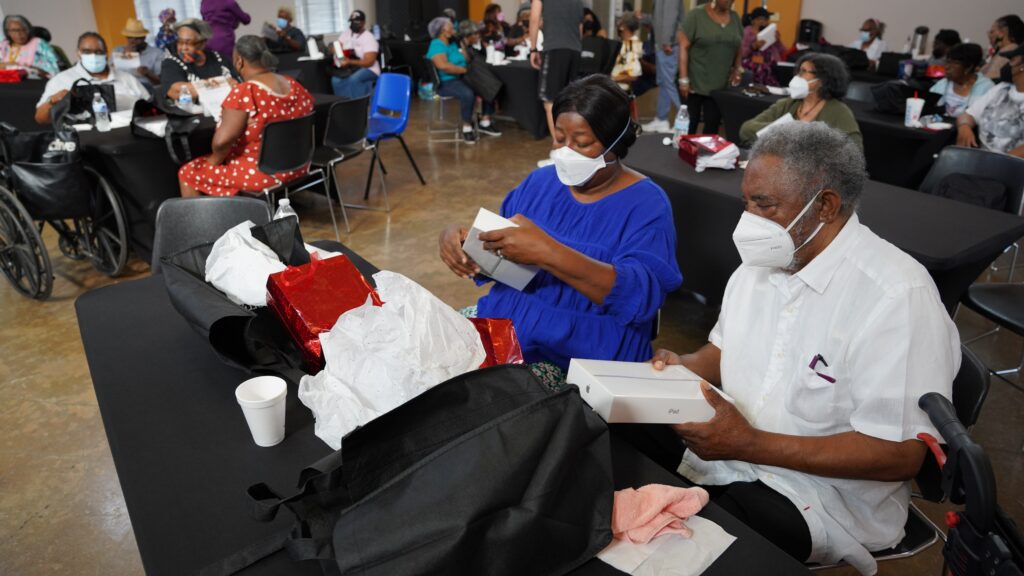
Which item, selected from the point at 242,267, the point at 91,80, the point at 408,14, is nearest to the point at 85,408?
the point at 242,267

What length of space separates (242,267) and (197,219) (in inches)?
30.3

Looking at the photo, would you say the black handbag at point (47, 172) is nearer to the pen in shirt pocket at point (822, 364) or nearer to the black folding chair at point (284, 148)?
the black folding chair at point (284, 148)

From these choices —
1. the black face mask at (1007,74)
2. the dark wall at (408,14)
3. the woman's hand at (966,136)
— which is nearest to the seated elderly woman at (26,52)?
the dark wall at (408,14)

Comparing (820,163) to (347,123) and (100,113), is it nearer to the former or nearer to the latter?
(347,123)

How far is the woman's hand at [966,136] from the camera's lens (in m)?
4.11

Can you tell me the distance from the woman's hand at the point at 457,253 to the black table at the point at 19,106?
16.6 ft

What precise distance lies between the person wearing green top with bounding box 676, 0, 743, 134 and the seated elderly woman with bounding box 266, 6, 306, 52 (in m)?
5.53

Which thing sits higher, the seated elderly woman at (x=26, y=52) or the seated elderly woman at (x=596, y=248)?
the seated elderly woman at (x=26, y=52)

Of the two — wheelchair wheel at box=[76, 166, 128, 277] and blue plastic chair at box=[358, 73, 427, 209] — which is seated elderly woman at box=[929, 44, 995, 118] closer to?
blue plastic chair at box=[358, 73, 427, 209]

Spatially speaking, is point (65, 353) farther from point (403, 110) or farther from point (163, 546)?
point (403, 110)

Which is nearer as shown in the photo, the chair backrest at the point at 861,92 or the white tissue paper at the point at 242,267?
the white tissue paper at the point at 242,267

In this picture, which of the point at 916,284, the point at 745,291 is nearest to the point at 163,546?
the point at 745,291

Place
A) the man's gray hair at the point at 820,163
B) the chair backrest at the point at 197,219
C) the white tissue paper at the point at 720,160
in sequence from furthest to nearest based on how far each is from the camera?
the white tissue paper at the point at 720,160 < the chair backrest at the point at 197,219 < the man's gray hair at the point at 820,163

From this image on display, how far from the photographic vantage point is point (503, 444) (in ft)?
2.94
